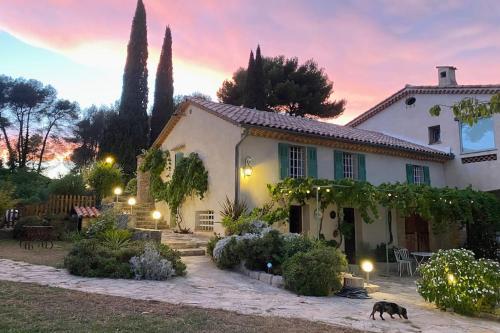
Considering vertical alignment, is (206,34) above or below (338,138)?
above

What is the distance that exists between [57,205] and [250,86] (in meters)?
18.8

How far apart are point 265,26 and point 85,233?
361 inches

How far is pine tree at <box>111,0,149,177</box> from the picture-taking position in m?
29.0

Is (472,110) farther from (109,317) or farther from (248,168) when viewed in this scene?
(248,168)

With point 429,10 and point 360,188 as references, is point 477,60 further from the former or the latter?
point 360,188

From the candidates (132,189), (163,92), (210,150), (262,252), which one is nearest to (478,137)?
(210,150)

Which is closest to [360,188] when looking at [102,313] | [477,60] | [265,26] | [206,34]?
[477,60]

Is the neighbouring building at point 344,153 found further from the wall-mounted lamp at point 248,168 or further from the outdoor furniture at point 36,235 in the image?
the outdoor furniture at point 36,235

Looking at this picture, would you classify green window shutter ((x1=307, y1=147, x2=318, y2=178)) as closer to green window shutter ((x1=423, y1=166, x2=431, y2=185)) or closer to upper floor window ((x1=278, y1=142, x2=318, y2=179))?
upper floor window ((x1=278, y1=142, x2=318, y2=179))

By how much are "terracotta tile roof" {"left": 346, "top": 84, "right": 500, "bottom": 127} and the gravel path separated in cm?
1338

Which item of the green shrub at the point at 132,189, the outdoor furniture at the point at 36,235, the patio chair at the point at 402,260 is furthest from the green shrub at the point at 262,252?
the green shrub at the point at 132,189

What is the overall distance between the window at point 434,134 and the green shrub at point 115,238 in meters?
16.5

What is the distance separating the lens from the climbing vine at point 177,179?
1539 cm

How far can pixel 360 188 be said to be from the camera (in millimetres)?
13062
